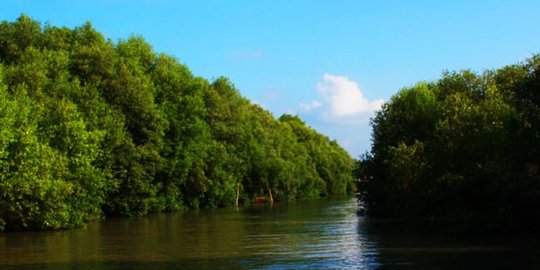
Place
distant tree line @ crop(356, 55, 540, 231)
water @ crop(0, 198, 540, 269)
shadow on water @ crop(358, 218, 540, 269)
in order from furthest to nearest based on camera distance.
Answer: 1. distant tree line @ crop(356, 55, 540, 231)
2. water @ crop(0, 198, 540, 269)
3. shadow on water @ crop(358, 218, 540, 269)

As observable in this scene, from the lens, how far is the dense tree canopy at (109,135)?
46.1 metres

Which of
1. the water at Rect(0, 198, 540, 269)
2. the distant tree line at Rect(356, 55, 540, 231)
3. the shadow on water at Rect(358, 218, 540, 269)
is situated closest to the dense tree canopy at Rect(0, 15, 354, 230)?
the water at Rect(0, 198, 540, 269)

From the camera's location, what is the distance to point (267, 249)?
34406mm

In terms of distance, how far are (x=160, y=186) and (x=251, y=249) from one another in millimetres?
43794

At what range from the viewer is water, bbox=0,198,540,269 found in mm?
28031

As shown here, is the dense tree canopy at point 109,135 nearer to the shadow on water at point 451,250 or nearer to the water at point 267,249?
the water at point 267,249

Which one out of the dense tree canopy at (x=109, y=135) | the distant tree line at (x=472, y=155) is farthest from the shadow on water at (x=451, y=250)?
the dense tree canopy at (x=109, y=135)

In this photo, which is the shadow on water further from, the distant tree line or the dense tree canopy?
the dense tree canopy

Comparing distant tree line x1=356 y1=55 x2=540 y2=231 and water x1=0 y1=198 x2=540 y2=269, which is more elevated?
distant tree line x1=356 y1=55 x2=540 y2=231

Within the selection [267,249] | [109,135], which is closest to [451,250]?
[267,249]

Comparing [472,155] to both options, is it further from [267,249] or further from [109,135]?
[109,135]

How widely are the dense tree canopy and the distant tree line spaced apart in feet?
85.6

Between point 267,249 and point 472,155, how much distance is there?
16682 millimetres

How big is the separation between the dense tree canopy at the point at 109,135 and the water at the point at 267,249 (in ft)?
14.4
